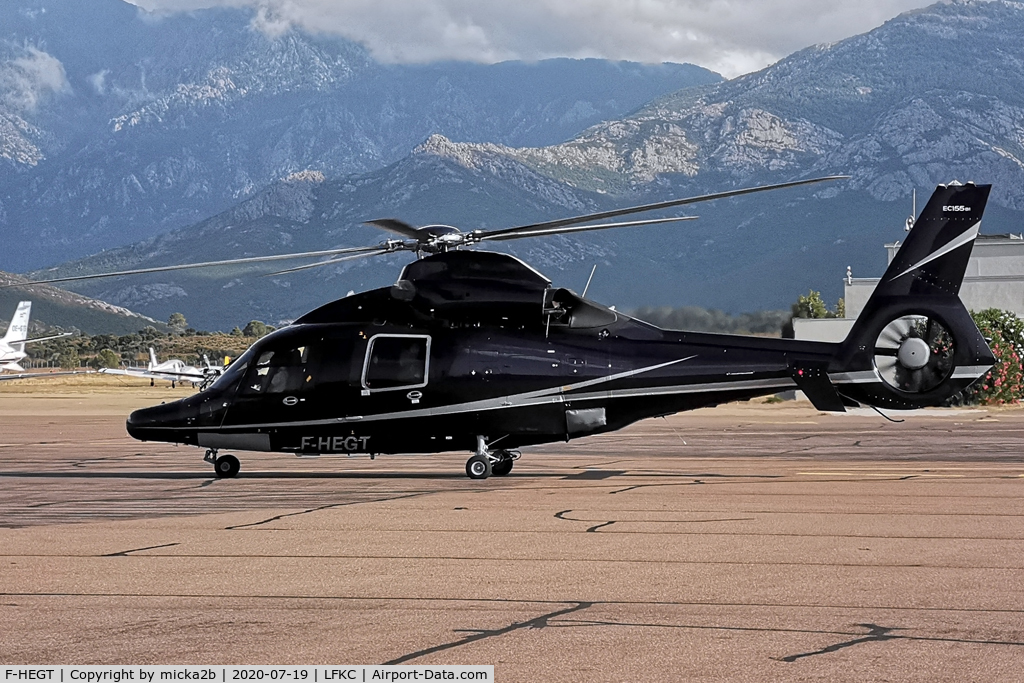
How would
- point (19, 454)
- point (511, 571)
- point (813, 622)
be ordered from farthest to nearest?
1. point (19, 454)
2. point (511, 571)
3. point (813, 622)

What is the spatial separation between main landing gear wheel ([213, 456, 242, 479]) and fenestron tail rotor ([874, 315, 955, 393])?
10.4m

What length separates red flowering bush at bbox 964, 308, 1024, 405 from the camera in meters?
55.7

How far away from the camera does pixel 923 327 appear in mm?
20375

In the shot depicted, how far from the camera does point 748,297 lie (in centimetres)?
6975

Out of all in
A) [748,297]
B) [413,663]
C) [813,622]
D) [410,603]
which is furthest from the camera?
[748,297]

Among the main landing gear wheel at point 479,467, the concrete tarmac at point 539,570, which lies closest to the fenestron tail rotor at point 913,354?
the concrete tarmac at point 539,570

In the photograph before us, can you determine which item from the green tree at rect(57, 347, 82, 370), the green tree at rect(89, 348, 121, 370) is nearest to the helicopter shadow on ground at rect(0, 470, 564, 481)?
the green tree at rect(89, 348, 121, 370)

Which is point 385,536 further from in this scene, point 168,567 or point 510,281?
point 510,281

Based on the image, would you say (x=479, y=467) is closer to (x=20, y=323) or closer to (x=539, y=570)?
(x=539, y=570)

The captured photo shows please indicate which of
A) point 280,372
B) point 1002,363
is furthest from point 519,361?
point 1002,363

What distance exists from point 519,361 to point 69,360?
137 m

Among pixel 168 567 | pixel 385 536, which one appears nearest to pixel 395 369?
pixel 385 536

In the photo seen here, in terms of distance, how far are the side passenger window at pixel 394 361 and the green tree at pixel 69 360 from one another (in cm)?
12512

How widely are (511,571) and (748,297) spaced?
5928 centimetres
